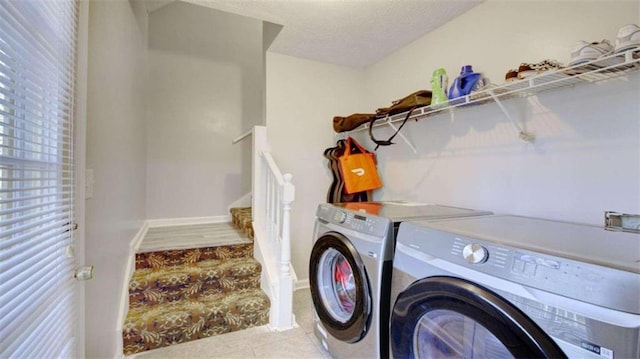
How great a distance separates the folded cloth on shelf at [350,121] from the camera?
2387 mm

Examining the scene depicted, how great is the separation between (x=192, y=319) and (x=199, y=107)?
7.71ft

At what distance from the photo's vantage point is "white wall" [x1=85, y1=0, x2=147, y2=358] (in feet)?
4.05

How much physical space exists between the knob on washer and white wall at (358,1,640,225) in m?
0.87

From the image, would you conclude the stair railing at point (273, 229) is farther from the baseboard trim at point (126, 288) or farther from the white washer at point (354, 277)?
the baseboard trim at point (126, 288)

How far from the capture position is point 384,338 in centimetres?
123

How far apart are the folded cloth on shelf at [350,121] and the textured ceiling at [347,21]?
22.7 inches

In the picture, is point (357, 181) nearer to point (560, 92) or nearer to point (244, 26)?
point (560, 92)

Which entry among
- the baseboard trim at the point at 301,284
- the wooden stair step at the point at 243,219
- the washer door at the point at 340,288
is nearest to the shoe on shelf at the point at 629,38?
the washer door at the point at 340,288

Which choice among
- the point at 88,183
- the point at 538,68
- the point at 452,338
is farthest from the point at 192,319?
the point at 538,68

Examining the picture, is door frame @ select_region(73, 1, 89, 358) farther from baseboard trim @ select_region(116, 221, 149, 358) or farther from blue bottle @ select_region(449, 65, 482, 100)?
blue bottle @ select_region(449, 65, 482, 100)

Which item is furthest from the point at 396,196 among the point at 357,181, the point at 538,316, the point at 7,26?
the point at 7,26

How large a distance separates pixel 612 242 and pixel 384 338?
875mm

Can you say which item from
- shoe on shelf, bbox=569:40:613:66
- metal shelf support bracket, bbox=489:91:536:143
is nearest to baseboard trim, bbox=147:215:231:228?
metal shelf support bracket, bbox=489:91:536:143

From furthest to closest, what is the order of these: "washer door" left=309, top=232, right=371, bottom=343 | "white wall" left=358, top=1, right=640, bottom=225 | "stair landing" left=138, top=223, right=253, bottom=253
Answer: "stair landing" left=138, top=223, right=253, bottom=253
"washer door" left=309, top=232, right=371, bottom=343
"white wall" left=358, top=1, right=640, bottom=225
